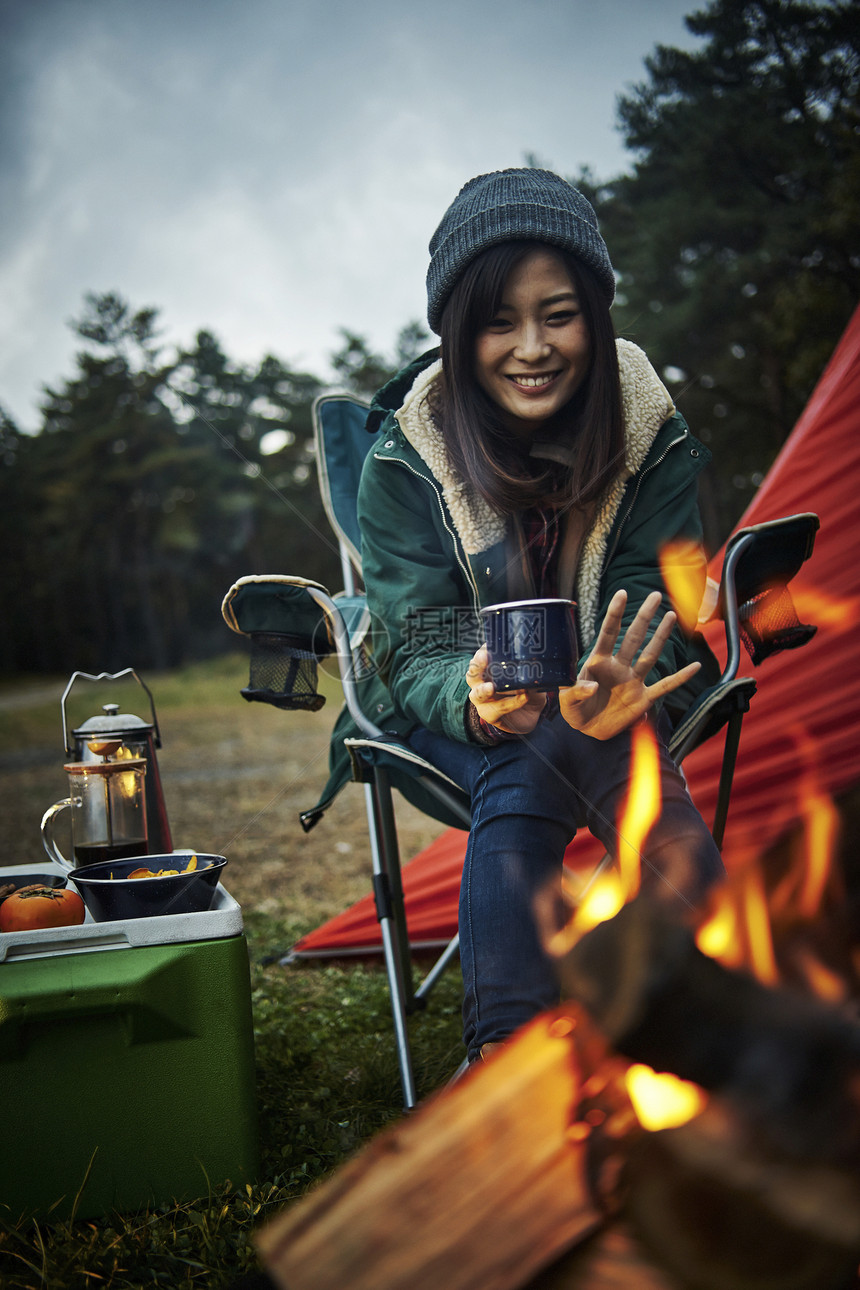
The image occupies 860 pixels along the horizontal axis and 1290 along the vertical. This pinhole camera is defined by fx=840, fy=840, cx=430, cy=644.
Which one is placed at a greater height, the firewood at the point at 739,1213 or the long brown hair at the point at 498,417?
the long brown hair at the point at 498,417

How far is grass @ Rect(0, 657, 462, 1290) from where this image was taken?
1.00m

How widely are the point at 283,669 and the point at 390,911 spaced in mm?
484

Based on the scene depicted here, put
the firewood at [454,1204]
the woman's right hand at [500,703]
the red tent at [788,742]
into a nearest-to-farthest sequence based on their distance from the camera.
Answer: the firewood at [454,1204] < the woman's right hand at [500,703] < the red tent at [788,742]

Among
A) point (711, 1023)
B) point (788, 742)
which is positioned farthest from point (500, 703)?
point (788, 742)

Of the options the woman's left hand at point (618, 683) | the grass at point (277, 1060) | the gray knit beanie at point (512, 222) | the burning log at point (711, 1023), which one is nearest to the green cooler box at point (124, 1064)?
the grass at point (277, 1060)

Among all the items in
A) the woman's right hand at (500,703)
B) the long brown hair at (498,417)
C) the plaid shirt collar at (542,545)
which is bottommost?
the woman's right hand at (500,703)

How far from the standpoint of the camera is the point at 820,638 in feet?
7.24

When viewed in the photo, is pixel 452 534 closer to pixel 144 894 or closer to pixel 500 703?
pixel 500 703

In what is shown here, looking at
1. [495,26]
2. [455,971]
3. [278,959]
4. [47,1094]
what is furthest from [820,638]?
[495,26]

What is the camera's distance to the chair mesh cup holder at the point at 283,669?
157cm

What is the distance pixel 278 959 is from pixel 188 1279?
4.05 ft

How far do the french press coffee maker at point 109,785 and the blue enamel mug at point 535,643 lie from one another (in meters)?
0.75

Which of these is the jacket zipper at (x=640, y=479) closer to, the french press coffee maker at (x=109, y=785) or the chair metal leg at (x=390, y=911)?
the chair metal leg at (x=390, y=911)

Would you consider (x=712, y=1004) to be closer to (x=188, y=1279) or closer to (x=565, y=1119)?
(x=565, y=1119)
